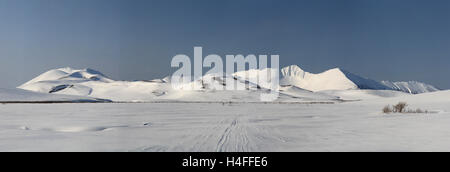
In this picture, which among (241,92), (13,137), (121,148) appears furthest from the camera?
(241,92)

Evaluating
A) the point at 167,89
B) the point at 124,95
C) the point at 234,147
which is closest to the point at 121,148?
the point at 234,147

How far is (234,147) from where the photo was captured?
413 inches

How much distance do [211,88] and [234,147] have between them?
616 ft

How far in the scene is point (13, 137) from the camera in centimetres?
1287
